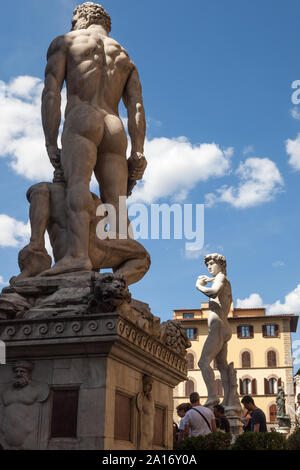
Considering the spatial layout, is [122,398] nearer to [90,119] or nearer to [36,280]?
[36,280]

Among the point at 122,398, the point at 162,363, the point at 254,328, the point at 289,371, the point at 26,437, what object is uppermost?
the point at 254,328

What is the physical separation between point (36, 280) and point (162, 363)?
1611 millimetres

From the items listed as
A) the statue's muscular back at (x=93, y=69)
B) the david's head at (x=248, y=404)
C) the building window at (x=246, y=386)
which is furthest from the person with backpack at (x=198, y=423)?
the building window at (x=246, y=386)

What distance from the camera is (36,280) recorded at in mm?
6633

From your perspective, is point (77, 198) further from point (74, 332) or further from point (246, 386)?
point (246, 386)

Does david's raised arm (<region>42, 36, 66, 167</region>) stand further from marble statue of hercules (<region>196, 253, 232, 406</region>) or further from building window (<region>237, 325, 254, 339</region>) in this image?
building window (<region>237, 325, 254, 339</region>)

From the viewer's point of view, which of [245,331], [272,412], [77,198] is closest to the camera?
[77,198]

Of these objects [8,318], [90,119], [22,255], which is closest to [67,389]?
[8,318]

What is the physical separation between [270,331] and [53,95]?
54.8 m

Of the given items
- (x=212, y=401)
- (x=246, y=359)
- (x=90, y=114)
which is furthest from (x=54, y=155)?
(x=246, y=359)

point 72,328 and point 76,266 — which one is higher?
point 76,266

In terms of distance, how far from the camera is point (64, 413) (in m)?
5.62

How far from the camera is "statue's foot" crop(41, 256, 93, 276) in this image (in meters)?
6.73

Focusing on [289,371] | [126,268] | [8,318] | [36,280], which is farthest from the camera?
[289,371]
